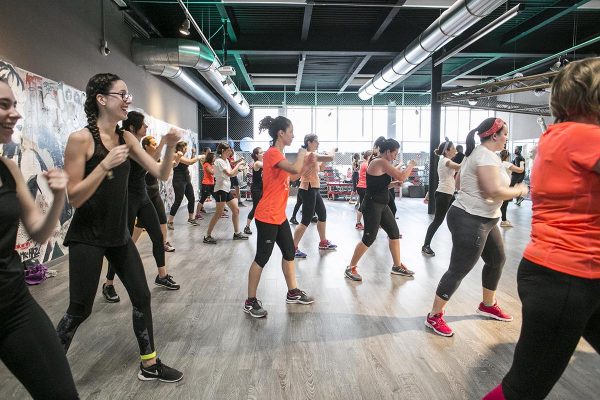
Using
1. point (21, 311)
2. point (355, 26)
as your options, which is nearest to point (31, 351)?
point (21, 311)

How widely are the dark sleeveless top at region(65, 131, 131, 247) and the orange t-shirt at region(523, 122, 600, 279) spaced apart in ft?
6.16

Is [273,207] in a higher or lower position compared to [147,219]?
higher

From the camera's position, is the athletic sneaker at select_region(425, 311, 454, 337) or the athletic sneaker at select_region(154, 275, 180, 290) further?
the athletic sneaker at select_region(154, 275, 180, 290)

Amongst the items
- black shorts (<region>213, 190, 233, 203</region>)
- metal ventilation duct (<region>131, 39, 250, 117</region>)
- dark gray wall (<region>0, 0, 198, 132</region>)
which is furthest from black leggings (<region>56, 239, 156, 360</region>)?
metal ventilation duct (<region>131, 39, 250, 117</region>)

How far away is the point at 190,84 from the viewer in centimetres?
1034

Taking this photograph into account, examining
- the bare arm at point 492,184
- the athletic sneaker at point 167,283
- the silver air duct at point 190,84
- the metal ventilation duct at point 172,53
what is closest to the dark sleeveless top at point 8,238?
the bare arm at point 492,184

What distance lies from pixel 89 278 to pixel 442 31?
6.46m

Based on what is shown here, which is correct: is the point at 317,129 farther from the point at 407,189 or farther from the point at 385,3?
the point at 385,3

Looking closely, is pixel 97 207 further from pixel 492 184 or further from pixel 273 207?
pixel 492 184

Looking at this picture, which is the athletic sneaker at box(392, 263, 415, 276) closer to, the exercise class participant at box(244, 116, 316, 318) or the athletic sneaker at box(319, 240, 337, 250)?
the athletic sneaker at box(319, 240, 337, 250)

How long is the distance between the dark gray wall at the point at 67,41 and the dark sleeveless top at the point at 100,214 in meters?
3.33

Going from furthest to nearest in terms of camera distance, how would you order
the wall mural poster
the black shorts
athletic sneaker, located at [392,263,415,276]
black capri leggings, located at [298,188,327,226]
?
the black shorts → black capri leggings, located at [298,188,327,226] → athletic sneaker, located at [392,263,415,276] → the wall mural poster

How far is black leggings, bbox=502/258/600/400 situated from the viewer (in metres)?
1.31

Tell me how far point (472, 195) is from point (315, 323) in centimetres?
159
